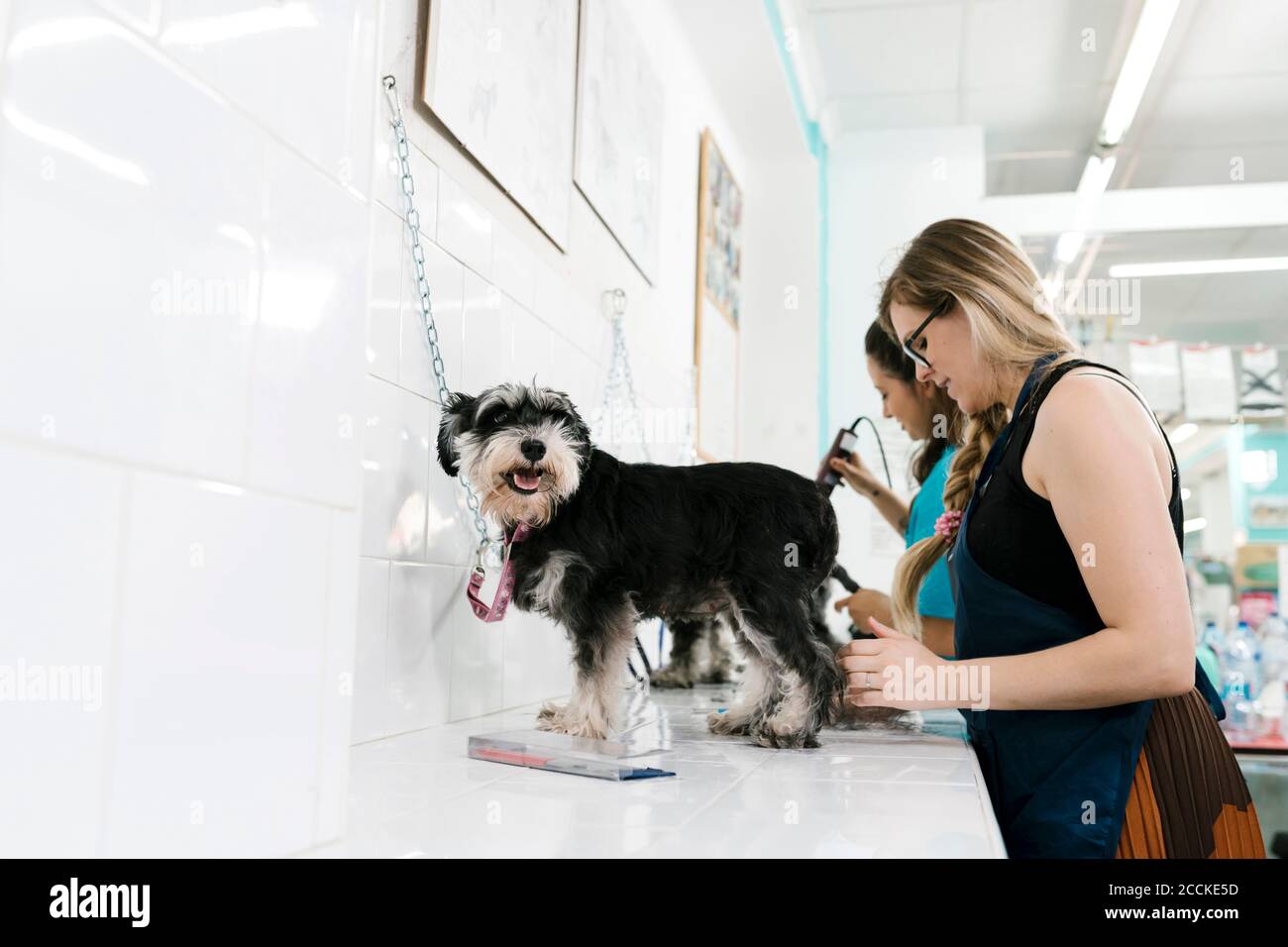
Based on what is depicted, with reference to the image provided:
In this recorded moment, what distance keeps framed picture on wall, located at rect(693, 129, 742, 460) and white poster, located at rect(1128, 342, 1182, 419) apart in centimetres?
239

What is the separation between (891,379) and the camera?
2365 millimetres

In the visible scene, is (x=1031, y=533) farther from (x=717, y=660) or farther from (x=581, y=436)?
(x=717, y=660)

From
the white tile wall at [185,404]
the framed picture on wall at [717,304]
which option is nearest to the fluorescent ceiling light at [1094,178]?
the framed picture on wall at [717,304]

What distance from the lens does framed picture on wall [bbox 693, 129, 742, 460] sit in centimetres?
352

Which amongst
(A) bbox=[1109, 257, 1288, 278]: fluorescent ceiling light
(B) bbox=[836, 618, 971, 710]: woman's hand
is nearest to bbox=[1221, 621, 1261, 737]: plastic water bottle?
(A) bbox=[1109, 257, 1288, 278]: fluorescent ceiling light

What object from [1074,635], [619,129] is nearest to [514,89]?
[619,129]

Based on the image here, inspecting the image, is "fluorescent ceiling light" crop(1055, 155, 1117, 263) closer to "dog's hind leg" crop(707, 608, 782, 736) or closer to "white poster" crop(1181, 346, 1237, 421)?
"white poster" crop(1181, 346, 1237, 421)

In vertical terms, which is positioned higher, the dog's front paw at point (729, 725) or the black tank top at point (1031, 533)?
the black tank top at point (1031, 533)

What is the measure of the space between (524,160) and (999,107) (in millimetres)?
3500

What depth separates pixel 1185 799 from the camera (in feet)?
3.89

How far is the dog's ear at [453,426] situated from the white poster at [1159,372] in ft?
15.6

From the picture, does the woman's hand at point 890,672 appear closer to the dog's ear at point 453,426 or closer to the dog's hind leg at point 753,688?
the dog's hind leg at point 753,688

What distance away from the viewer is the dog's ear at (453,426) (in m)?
1.39
